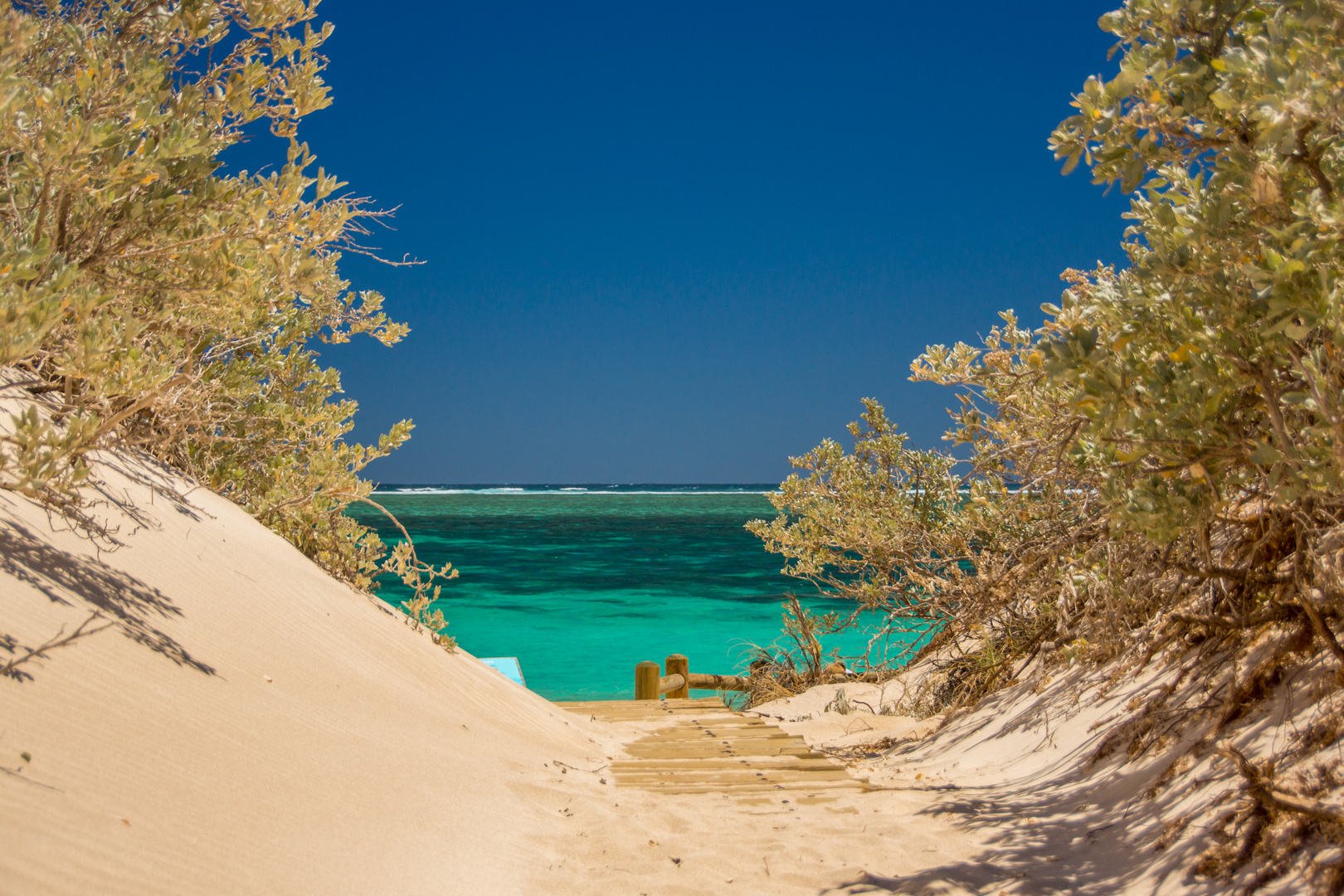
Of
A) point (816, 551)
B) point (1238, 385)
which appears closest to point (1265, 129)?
point (1238, 385)

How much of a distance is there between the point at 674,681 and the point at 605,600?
46.5 feet

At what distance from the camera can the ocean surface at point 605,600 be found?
17.1m

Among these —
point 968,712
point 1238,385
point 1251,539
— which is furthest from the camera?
point 968,712

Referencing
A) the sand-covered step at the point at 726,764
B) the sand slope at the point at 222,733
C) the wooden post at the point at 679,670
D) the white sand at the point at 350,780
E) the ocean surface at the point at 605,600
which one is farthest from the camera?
the ocean surface at the point at 605,600

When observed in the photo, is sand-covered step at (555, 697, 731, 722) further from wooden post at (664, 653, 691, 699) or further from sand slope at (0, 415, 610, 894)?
sand slope at (0, 415, 610, 894)

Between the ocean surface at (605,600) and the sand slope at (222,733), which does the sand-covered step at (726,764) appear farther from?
the ocean surface at (605,600)

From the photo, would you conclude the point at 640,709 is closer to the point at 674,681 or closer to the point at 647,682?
the point at 647,682

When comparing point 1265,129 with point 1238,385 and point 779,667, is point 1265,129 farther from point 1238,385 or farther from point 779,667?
point 779,667

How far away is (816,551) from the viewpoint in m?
8.81

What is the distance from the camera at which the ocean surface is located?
17109mm

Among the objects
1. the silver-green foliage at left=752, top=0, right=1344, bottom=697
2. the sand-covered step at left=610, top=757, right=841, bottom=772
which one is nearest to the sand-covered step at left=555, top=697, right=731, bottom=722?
the sand-covered step at left=610, top=757, right=841, bottom=772

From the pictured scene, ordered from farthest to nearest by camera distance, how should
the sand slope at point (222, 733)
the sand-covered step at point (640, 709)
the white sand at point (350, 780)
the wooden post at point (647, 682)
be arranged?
the wooden post at point (647, 682)
the sand-covered step at point (640, 709)
the white sand at point (350, 780)
the sand slope at point (222, 733)

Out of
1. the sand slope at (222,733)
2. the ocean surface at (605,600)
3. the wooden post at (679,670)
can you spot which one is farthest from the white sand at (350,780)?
the ocean surface at (605,600)

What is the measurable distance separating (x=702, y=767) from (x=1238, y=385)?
12.9ft
